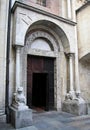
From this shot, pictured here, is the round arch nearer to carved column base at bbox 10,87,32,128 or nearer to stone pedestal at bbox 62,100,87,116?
stone pedestal at bbox 62,100,87,116

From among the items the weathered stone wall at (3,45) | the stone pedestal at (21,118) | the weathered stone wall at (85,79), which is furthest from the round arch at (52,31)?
the stone pedestal at (21,118)

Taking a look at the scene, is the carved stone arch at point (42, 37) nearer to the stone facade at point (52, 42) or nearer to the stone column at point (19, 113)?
the stone facade at point (52, 42)

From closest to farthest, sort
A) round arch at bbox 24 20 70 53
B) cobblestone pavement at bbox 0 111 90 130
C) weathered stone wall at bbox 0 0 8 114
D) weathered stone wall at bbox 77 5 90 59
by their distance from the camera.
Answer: cobblestone pavement at bbox 0 111 90 130 → weathered stone wall at bbox 0 0 8 114 → round arch at bbox 24 20 70 53 → weathered stone wall at bbox 77 5 90 59

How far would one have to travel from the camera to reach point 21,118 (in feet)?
A: 15.8

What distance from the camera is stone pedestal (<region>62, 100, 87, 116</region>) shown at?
632cm

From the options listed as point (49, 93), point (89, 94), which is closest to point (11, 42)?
point (49, 93)

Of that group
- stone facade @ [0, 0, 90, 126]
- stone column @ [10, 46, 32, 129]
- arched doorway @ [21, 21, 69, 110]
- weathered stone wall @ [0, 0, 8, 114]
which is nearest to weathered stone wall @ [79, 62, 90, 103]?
stone facade @ [0, 0, 90, 126]

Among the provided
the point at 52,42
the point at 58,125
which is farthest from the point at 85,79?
the point at 58,125

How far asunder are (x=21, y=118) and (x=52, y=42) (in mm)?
4079

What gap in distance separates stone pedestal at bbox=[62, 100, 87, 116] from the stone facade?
0.38 feet

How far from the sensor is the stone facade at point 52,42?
5812 mm

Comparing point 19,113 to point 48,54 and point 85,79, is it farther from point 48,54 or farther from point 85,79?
point 85,79

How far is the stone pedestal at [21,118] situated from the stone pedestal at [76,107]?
7.56 ft

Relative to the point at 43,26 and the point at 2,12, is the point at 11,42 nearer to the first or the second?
the point at 2,12
